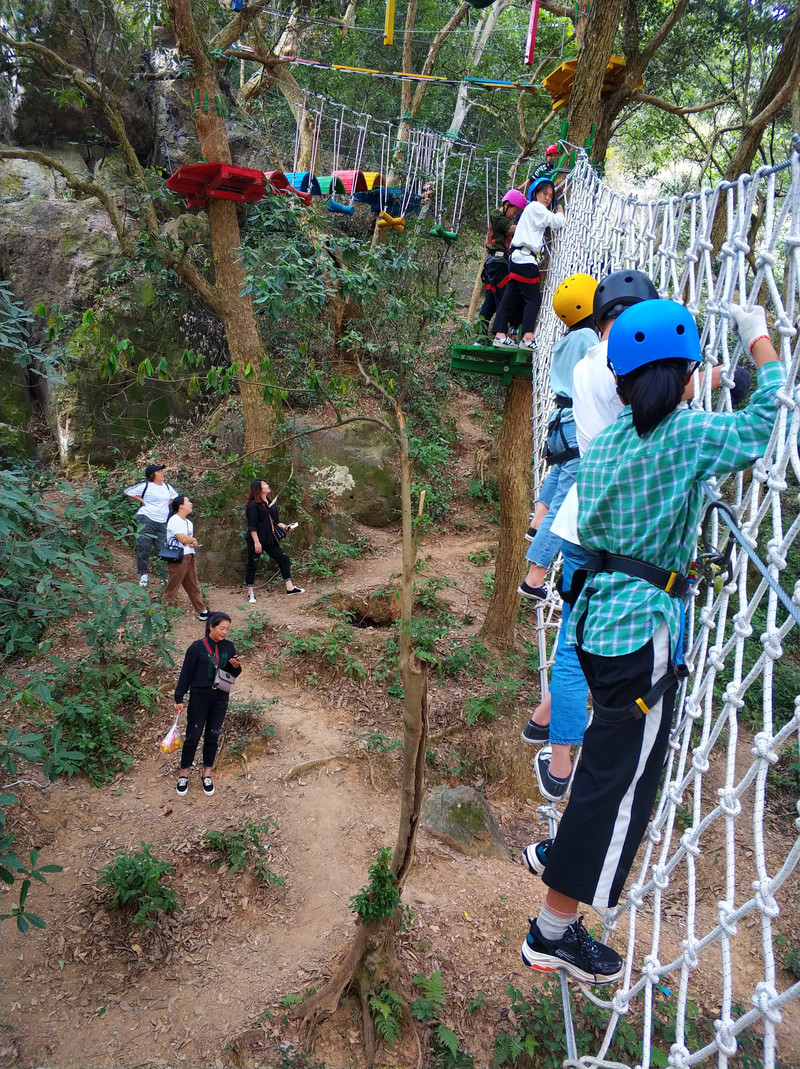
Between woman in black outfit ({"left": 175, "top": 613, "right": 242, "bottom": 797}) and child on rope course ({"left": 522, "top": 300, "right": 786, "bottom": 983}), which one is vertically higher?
child on rope course ({"left": 522, "top": 300, "right": 786, "bottom": 983})

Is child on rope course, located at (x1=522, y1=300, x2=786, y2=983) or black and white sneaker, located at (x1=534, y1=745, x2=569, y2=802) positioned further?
black and white sneaker, located at (x1=534, y1=745, x2=569, y2=802)

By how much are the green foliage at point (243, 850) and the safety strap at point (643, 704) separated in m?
2.60

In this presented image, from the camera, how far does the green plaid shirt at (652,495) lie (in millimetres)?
1068

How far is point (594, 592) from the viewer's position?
48.8 inches

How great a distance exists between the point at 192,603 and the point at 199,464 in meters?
2.20

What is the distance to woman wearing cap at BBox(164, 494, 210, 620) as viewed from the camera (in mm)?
4668

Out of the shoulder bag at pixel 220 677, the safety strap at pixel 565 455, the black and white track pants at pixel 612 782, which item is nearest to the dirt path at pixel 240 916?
the shoulder bag at pixel 220 677

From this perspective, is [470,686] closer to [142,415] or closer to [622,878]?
[622,878]

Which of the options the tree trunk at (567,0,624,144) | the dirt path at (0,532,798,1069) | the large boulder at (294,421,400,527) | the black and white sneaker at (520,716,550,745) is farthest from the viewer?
the large boulder at (294,421,400,527)

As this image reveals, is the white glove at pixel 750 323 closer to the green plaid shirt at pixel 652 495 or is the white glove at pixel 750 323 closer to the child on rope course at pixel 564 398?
the green plaid shirt at pixel 652 495

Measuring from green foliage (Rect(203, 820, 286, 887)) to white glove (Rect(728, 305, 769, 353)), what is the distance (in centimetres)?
309

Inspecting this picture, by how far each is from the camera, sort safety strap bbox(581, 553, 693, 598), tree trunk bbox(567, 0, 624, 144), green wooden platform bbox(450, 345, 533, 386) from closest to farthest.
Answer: safety strap bbox(581, 553, 693, 598) < tree trunk bbox(567, 0, 624, 144) < green wooden platform bbox(450, 345, 533, 386)

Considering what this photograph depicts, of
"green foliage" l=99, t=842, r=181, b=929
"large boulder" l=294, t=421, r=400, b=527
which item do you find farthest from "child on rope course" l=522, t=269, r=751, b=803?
"large boulder" l=294, t=421, r=400, b=527

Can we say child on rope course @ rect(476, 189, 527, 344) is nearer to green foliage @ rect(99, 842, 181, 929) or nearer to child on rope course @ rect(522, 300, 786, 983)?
child on rope course @ rect(522, 300, 786, 983)
